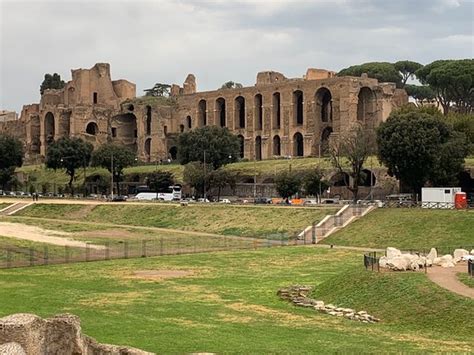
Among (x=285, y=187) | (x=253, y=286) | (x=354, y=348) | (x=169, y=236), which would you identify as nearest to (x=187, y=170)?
(x=285, y=187)

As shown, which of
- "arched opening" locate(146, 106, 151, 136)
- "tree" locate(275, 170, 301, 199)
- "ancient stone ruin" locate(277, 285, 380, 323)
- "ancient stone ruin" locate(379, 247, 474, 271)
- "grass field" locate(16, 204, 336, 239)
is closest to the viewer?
"ancient stone ruin" locate(277, 285, 380, 323)

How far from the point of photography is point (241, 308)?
26.6m

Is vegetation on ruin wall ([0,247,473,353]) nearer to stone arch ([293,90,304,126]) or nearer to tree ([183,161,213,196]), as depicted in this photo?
tree ([183,161,213,196])

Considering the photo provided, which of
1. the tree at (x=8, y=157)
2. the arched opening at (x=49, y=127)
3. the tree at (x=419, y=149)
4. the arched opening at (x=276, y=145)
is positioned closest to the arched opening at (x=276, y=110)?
the arched opening at (x=276, y=145)

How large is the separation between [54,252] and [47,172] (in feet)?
252

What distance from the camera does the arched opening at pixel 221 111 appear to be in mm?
125500

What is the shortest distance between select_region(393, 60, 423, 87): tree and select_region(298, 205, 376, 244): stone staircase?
8576 centimetres

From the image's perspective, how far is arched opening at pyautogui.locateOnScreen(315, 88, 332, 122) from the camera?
11125 centimetres

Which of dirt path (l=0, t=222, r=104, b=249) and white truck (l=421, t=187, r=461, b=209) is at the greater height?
white truck (l=421, t=187, r=461, b=209)

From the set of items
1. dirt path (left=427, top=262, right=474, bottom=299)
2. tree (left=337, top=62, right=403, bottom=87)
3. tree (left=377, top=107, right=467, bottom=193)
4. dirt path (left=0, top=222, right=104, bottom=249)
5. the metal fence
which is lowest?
the metal fence

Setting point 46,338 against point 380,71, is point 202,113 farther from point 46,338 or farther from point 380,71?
point 46,338

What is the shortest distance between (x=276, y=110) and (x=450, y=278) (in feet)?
298

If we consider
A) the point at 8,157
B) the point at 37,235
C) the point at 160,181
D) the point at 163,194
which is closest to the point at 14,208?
the point at 163,194

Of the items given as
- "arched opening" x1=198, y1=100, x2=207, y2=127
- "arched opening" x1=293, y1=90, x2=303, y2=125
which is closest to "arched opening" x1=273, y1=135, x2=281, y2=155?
"arched opening" x1=293, y1=90, x2=303, y2=125
